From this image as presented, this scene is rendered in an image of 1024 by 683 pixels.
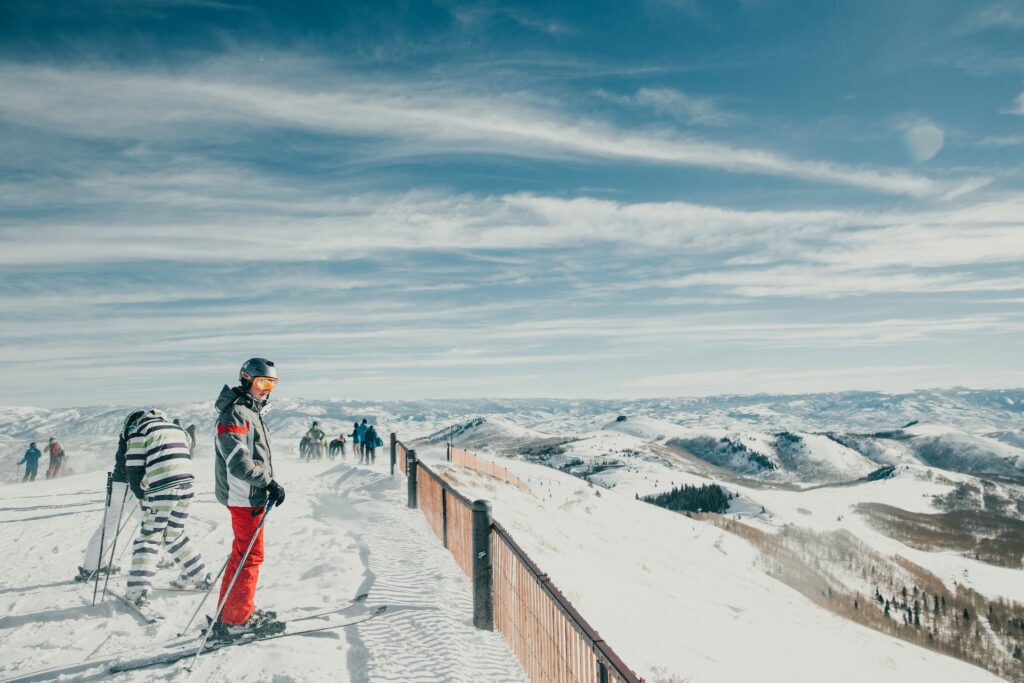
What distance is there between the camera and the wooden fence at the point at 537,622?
410 cm

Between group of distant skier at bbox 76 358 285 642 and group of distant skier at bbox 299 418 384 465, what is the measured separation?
17319 mm

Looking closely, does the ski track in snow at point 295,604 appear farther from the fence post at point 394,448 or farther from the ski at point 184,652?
the fence post at point 394,448

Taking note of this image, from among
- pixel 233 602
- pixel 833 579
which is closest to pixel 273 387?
pixel 233 602

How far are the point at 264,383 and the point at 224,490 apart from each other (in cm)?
109

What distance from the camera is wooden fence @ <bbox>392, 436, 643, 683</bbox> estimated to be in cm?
410

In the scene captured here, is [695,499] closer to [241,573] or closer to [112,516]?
[112,516]

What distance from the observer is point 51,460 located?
23562 mm

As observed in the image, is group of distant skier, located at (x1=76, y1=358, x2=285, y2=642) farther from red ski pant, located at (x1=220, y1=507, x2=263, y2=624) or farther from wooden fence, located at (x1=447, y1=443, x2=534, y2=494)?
wooden fence, located at (x1=447, y1=443, x2=534, y2=494)

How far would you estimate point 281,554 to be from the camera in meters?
9.40

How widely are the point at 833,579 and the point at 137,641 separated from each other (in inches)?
2740

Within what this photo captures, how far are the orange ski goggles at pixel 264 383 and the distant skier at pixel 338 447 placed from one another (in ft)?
77.3

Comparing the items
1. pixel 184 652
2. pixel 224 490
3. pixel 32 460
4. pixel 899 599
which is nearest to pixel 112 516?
pixel 184 652

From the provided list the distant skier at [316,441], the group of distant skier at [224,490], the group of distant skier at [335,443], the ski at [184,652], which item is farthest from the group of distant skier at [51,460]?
the ski at [184,652]

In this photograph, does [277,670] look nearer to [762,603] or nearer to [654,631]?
[654,631]
